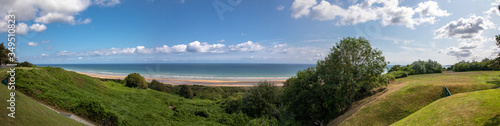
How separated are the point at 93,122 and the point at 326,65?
65.7ft

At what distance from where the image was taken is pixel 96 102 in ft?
46.5

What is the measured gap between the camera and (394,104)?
15320mm

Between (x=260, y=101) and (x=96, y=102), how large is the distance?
15.5 m

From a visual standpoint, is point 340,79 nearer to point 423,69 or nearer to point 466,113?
point 466,113

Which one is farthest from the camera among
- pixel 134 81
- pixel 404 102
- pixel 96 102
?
pixel 134 81

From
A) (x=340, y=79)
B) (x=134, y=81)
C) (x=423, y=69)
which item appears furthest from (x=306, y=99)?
(x=134, y=81)

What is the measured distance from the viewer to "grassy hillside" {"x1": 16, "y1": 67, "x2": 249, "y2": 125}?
44.4 ft

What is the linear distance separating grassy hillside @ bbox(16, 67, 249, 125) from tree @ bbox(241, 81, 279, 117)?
165 cm

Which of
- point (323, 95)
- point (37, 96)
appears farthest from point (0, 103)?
point (323, 95)

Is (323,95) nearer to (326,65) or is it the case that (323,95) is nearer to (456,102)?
(326,65)

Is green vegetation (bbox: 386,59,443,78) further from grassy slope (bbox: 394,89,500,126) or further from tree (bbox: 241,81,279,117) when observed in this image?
grassy slope (bbox: 394,89,500,126)

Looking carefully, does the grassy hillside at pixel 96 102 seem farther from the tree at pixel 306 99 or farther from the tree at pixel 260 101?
the tree at pixel 306 99

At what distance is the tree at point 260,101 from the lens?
75.7ft

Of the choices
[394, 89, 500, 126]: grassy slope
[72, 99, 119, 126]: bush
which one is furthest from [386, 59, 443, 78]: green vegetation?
[72, 99, 119, 126]: bush
